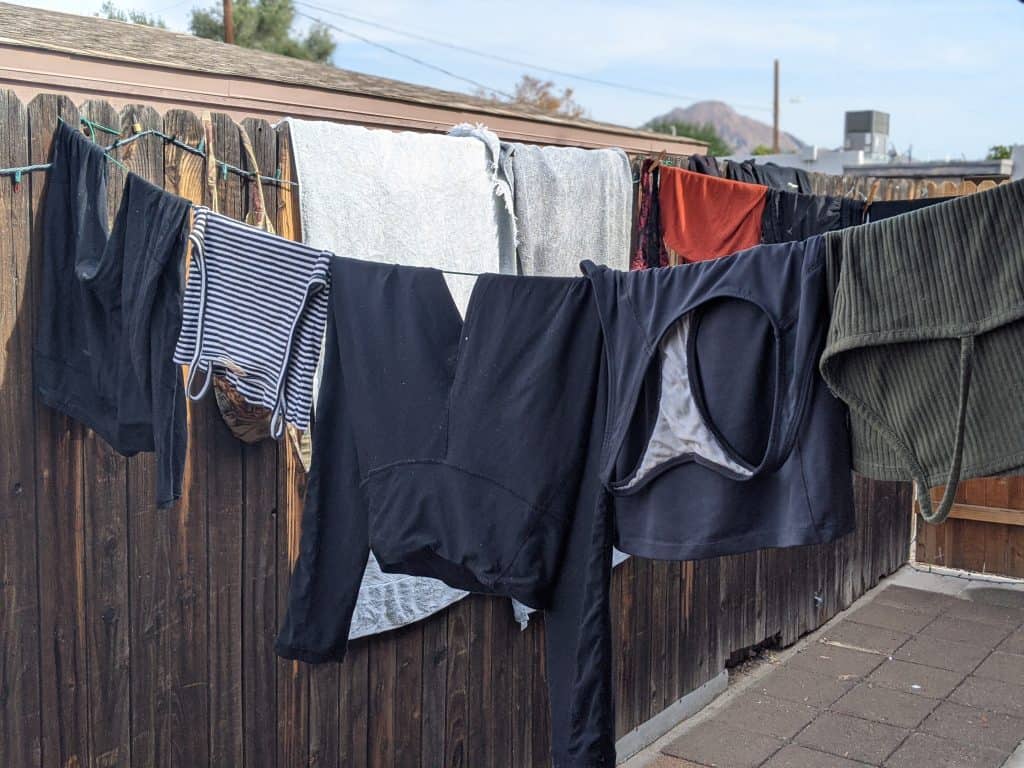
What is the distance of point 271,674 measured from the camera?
10.1 ft

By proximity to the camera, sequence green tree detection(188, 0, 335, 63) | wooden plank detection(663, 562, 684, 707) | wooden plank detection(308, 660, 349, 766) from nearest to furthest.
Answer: wooden plank detection(308, 660, 349, 766) → wooden plank detection(663, 562, 684, 707) → green tree detection(188, 0, 335, 63)

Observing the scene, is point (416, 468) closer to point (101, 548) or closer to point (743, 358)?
point (743, 358)

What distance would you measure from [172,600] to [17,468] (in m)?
0.57

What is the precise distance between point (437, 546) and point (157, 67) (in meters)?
4.92

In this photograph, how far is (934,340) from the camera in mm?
1599

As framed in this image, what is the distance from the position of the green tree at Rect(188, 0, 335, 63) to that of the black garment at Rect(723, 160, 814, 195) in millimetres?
22048

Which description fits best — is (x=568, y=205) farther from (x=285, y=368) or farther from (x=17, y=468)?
(x=17, y=468)

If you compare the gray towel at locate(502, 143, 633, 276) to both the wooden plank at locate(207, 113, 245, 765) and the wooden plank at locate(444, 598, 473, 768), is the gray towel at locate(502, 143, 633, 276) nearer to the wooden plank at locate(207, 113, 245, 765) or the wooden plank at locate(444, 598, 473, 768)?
the wooden plank at locate(207, 113, 245, 765)

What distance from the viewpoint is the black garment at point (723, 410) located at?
5.75ft

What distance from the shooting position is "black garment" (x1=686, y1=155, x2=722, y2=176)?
4.36 metres

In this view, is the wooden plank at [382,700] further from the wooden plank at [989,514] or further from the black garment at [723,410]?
the wooden plank at [989,514]

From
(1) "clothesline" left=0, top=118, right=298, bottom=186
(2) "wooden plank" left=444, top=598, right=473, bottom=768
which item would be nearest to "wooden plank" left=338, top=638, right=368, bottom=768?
(2) "wooden plank" left=444, top=598, right=473, bottom=768

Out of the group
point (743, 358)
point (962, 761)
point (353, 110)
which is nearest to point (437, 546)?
point (743, 358)

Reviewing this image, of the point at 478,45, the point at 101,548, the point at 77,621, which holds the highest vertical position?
the point at 478,45
